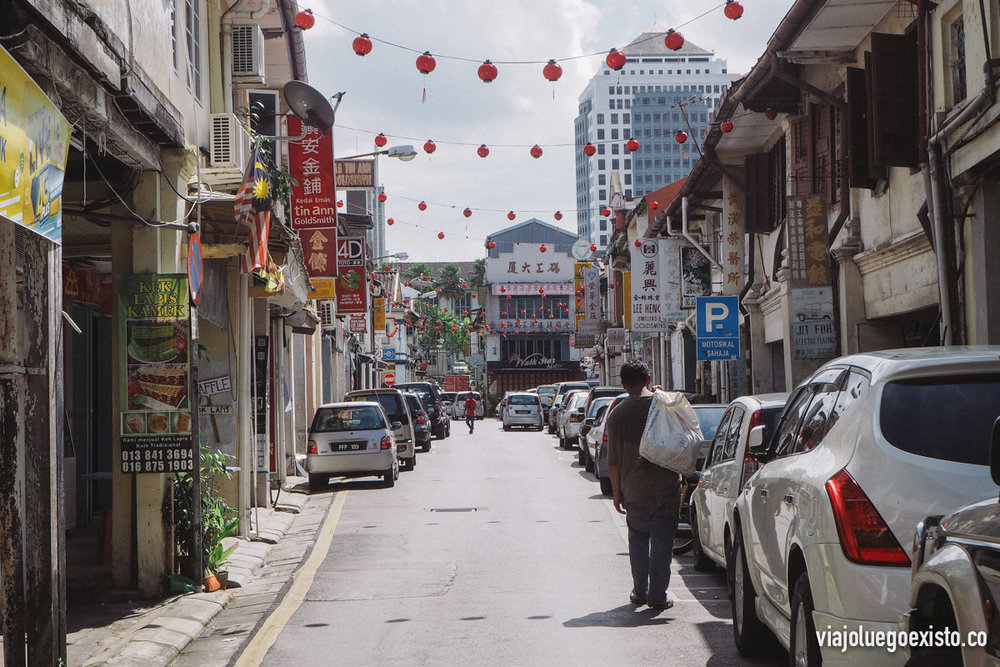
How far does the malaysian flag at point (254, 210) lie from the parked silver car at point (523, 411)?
36.1 meters

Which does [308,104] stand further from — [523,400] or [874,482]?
[523,400]

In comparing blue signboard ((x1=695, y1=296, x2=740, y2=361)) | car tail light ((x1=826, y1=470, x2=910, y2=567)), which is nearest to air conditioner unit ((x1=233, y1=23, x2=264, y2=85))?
blue signboard ((x1=695, y1=296, x2=740, y2=361))

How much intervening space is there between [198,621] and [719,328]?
1486cm

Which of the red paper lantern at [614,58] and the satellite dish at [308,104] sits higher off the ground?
the red paper lantern at [614,58]

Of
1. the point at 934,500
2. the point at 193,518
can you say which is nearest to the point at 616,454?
the point at 193,518

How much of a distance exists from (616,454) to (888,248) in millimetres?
7451

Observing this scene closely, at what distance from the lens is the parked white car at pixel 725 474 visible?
9141 millimetres

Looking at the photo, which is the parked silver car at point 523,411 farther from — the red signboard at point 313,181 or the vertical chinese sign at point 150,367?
the vertical chinese sign at point 150,367

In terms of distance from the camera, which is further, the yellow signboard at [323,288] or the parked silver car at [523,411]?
the parked silver car at [523,411]

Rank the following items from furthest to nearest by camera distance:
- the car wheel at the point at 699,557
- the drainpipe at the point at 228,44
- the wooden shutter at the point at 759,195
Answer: the wooden shutter at the point at 759,195, the drainpipe at the point at 228,44, the car wheel at the point at 699,557

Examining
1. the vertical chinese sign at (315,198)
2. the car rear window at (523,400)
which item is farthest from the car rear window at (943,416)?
the car rear window at (523,400)

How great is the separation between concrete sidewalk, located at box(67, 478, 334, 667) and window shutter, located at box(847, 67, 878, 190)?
8.69 metres

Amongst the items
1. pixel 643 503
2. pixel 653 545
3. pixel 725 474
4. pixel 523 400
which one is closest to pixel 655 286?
pixel 523 400

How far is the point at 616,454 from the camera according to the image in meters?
9.41
